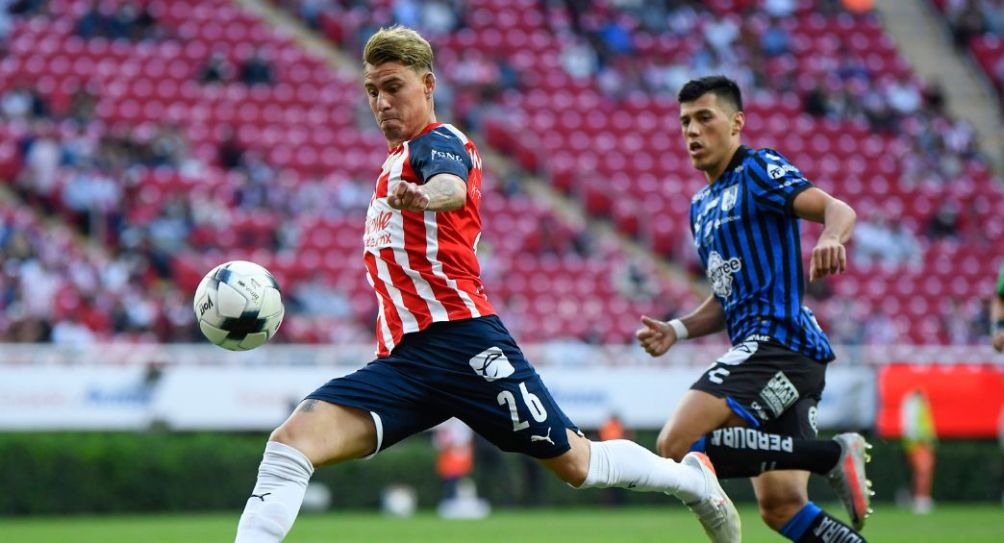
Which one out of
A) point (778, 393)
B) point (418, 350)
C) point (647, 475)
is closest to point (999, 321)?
point (778, 393)

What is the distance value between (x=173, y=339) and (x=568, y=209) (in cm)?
871

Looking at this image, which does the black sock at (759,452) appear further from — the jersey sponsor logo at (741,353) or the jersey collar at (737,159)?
the jersey collar at (737,159)

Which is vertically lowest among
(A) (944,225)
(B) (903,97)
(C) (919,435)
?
(C) (919,435)

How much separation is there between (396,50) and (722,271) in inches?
85.4

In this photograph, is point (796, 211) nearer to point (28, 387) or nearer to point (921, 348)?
point (28, 387)

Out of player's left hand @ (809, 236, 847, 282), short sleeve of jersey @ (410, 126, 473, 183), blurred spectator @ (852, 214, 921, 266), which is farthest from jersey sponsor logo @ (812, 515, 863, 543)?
blurred spectator @ (852, 214, 921, 266)

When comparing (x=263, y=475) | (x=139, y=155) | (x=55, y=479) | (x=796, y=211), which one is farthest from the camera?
(x=139, y=155)

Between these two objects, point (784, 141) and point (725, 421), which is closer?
point (725, 421)

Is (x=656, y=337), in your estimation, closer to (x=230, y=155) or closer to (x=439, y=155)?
(x=439, y=155)

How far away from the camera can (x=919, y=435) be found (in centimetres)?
2061

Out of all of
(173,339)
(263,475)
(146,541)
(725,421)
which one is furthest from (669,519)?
(263,475)

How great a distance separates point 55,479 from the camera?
18453 mm

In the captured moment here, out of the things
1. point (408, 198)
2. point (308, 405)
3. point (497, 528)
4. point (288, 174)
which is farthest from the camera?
point (288, 174)

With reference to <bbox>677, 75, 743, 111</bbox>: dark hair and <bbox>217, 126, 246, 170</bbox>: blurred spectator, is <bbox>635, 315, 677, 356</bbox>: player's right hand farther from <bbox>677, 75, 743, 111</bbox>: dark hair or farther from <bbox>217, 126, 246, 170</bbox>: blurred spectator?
<bbox>217, 126, 246, 170</bbox>: blurred spectator
